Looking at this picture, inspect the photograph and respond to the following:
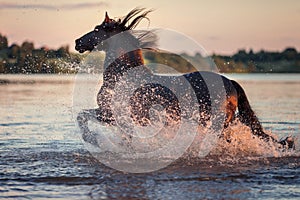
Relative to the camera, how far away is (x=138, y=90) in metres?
8.27

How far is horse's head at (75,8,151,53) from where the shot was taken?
875 centimetres

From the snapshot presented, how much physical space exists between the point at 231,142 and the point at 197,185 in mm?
1980

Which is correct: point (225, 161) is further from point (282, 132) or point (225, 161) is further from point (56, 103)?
point (56, 103)

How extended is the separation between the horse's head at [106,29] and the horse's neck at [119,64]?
371 millimetres

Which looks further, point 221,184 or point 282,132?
point 282,132

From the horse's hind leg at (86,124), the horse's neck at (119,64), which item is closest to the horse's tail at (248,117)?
the horse's neck at (119,64)

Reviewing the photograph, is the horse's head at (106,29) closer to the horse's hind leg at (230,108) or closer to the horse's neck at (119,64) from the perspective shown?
the horse's neck at (119,64)

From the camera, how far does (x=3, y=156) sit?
8.18m

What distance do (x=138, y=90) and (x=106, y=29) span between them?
1217 millimetres

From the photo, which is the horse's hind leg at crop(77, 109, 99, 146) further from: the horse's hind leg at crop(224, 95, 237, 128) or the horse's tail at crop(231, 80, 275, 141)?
the horse's tail at crop(231, 80, 275, 141)

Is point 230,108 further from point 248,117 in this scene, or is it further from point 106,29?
point 106,29

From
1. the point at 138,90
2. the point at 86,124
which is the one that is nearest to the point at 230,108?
the point at 138,90

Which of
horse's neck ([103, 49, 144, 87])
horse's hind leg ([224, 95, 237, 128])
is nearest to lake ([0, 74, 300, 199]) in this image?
horse's hind leg ([224, 95, 237, 128])

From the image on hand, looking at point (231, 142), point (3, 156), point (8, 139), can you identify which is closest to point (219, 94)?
point (231, 142)
